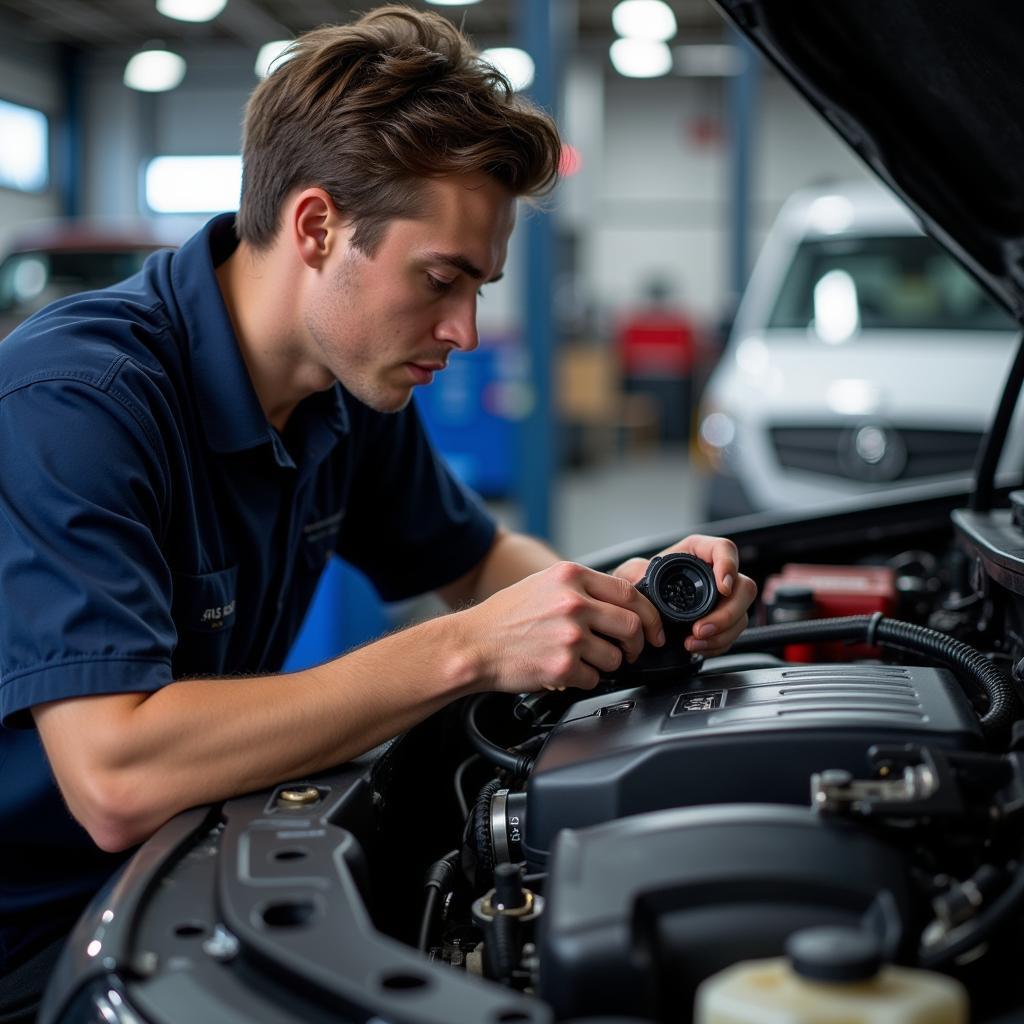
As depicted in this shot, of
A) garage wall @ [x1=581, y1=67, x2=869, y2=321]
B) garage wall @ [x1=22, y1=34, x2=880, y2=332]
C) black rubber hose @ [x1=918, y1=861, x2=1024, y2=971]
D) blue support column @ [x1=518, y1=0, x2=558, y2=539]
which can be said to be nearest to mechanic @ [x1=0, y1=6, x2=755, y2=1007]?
black rubber hose @ [x1=918, y1=861, x2=1024, y2=971]

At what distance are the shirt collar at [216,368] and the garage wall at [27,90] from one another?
10.9m

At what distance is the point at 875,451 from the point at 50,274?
3.71 meters

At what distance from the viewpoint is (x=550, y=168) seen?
1.55 m

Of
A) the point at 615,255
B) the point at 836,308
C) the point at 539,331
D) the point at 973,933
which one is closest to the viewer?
the point at 973,933

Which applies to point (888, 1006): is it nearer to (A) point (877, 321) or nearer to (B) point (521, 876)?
(B) point (521, 876)

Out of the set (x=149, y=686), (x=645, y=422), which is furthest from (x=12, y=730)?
(x=645, y=422)

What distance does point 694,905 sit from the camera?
745 mm

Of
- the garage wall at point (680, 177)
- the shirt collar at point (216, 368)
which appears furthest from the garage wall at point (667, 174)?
the shirt collar at point (216, 368)

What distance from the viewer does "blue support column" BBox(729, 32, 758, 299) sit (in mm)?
8547

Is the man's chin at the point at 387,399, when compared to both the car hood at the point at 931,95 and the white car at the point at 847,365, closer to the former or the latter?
the car hood at the point at 931,95

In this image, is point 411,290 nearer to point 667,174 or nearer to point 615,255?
point 615,255

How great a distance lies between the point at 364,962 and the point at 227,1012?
8 centimetres

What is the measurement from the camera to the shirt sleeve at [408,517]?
1.83 m

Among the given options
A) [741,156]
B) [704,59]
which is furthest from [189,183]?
[741,156]
